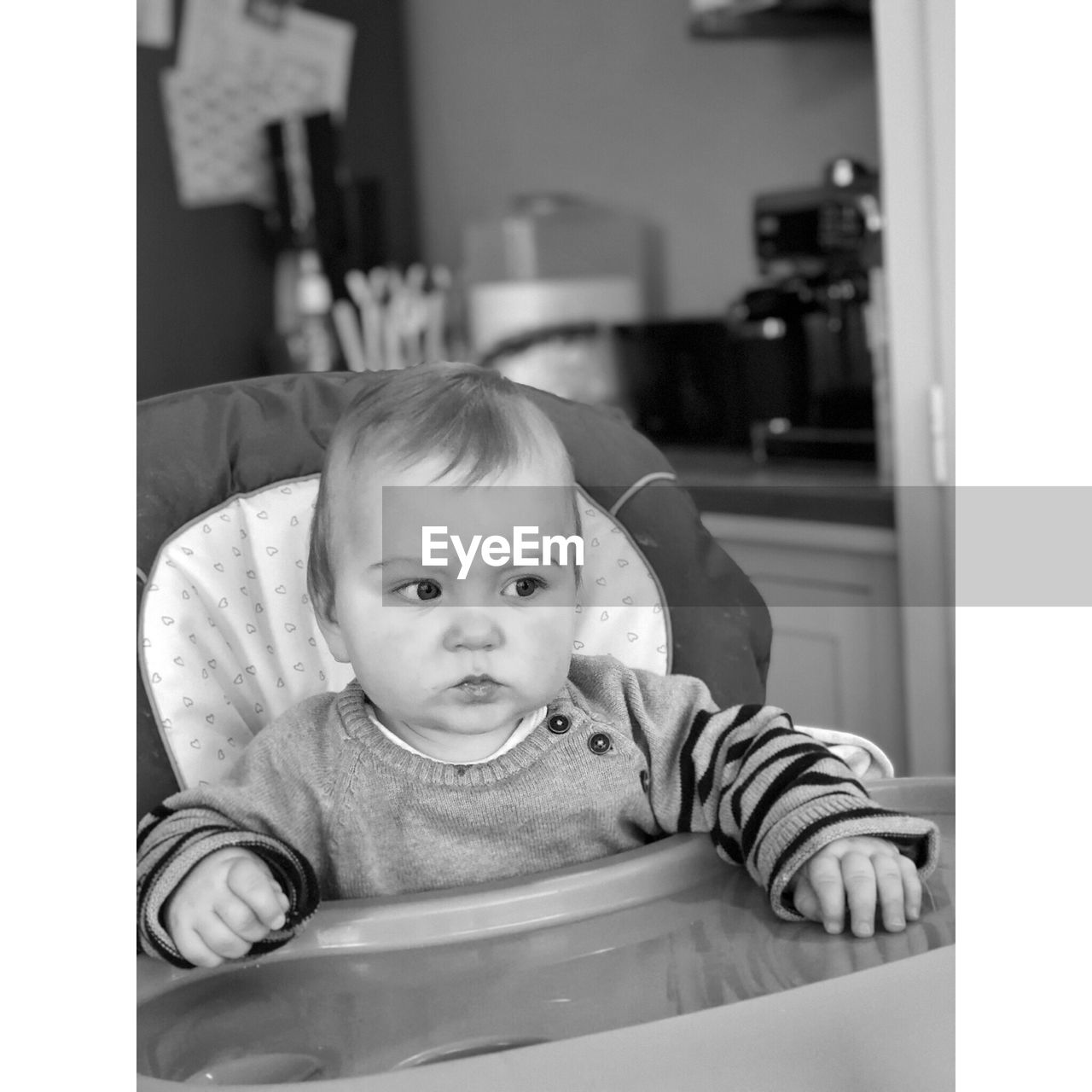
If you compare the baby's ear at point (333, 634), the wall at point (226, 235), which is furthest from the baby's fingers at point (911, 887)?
the wall at point (226, 235)

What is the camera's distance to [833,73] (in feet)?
5.50

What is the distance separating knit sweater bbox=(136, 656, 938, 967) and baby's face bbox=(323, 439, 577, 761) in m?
0.03

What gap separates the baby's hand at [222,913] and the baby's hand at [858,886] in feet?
0.62

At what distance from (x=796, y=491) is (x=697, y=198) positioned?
35.4 inches

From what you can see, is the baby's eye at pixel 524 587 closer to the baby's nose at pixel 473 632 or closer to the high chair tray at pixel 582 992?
the baby's nose at pixel 473 632

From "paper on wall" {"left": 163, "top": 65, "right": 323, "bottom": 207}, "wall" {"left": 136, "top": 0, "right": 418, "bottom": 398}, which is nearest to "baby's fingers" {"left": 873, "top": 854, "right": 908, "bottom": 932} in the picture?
"wall" {"left": 136, "top": 0, "right": 418, "bottom": 398}

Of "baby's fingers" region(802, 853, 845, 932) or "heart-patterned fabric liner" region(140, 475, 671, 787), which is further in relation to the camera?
"heart-patterned fabric liner" region(140, 475, 671, 787)

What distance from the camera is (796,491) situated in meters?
Answer: 1.07

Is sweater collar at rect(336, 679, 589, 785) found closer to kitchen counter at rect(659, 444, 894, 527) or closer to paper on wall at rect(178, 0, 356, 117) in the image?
kitchen counter at rect(659, 444, 894, 527)

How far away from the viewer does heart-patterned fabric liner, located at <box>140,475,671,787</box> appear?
646mm

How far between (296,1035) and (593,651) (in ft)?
0.61
